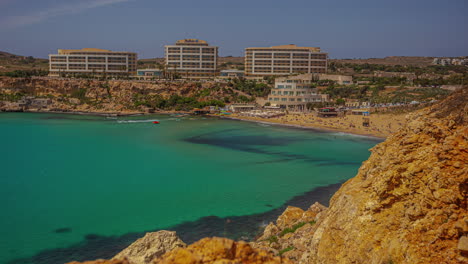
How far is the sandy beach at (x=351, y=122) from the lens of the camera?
50769 millimetres

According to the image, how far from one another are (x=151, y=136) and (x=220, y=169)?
20207mm

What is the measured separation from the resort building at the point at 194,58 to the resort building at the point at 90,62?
11.6 metres

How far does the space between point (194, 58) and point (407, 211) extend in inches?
3826

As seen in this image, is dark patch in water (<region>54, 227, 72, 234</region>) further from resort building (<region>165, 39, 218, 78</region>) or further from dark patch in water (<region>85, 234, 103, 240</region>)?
resort building (<region>165, 39, 218, 78</region>)

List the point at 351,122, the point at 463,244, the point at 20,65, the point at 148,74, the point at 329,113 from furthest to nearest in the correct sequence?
the point at 20,65 → the point at 148,74 → the point at 329,113 → the point at 351,122 → the point at 463,244

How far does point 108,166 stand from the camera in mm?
33094

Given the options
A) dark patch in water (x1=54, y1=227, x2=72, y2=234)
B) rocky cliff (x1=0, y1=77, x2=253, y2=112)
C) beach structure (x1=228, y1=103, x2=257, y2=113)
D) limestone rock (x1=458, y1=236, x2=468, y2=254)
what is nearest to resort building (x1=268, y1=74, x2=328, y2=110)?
beach structure (x1=228, y1=103, x2=257, y2=113)

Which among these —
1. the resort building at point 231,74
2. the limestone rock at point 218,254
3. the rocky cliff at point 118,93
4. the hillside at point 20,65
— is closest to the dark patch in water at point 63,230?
the limestone rock at point 218,254

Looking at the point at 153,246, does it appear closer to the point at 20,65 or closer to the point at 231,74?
the point at 231,74

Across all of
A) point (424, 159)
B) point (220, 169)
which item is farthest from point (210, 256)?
point (220, 169)

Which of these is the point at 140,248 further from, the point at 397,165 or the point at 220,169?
the point at 220,169

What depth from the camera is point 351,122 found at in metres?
57.2

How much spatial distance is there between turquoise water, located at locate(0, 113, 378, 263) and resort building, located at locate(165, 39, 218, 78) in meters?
48.3

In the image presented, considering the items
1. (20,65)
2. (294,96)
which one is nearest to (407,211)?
(294,96)
